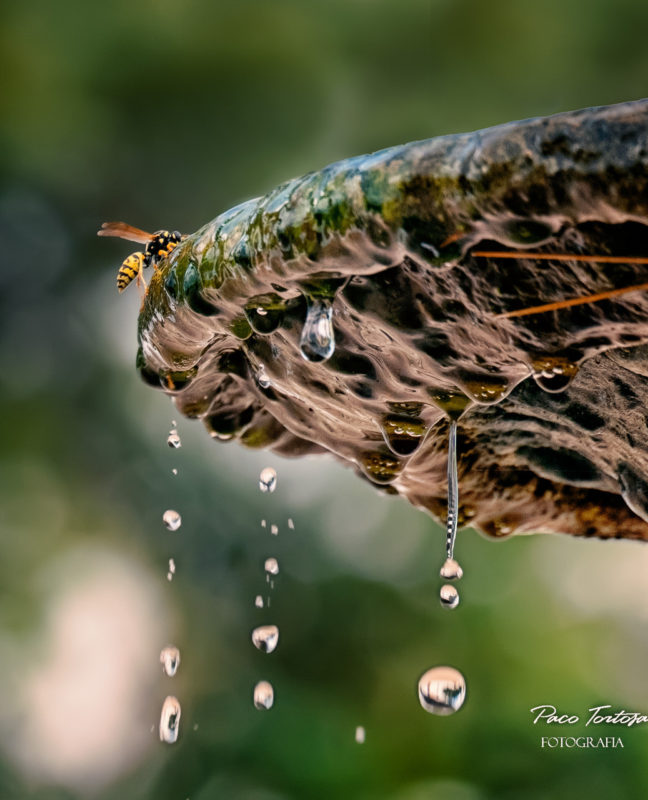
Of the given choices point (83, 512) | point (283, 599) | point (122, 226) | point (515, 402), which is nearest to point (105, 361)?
point (83, 512)

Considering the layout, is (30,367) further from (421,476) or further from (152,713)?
(421,476)

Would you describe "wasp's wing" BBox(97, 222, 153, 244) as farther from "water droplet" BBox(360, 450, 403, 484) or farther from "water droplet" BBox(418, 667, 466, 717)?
"water droplet" BBox(418, 667, 466, 717)

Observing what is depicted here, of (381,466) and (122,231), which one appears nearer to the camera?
(381,466)

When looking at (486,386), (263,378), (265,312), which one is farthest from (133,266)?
(486,386)

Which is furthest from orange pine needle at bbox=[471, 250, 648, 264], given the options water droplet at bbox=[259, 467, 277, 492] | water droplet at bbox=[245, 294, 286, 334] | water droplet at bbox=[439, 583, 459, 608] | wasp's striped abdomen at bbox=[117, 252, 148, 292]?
water droplet at bbox=[259, 467, 277, 492]

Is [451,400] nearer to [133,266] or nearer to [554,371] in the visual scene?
[554,371]

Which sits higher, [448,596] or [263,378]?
[263,378]
